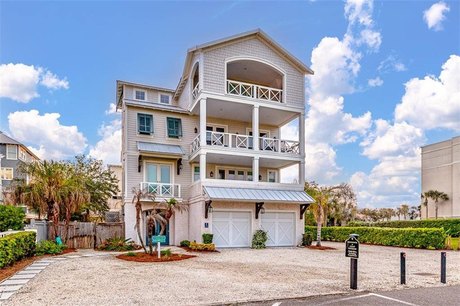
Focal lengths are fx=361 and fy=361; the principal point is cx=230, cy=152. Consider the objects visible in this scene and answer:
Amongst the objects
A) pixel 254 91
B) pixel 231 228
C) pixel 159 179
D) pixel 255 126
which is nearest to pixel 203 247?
pixel 231 228

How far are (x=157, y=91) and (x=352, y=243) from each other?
20.6 metres

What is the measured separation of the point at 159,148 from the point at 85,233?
669cm

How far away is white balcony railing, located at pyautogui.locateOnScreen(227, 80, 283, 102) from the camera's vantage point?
2350 cm

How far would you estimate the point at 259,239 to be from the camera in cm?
2170

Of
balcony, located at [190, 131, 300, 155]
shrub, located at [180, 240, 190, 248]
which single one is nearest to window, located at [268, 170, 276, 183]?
balcony, located at [190, 131, 300, 155]

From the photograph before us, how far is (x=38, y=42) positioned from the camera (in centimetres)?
1822

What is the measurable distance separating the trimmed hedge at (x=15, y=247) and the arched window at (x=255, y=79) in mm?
13943

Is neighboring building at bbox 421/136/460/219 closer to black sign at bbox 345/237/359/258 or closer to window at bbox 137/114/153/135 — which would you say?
window at bbox 137/114/153/135

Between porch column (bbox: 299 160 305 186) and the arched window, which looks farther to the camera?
porch column (bbox: 299 160 305 186)

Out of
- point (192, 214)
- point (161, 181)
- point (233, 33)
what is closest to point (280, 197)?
point (192, 214)

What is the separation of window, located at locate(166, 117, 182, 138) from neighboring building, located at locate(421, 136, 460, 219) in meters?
43.1

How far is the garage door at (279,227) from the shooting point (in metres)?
22.9

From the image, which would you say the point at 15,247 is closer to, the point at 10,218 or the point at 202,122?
the point at 10,218

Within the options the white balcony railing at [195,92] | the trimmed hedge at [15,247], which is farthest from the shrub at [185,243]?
the white balcony railing at [195,92]
